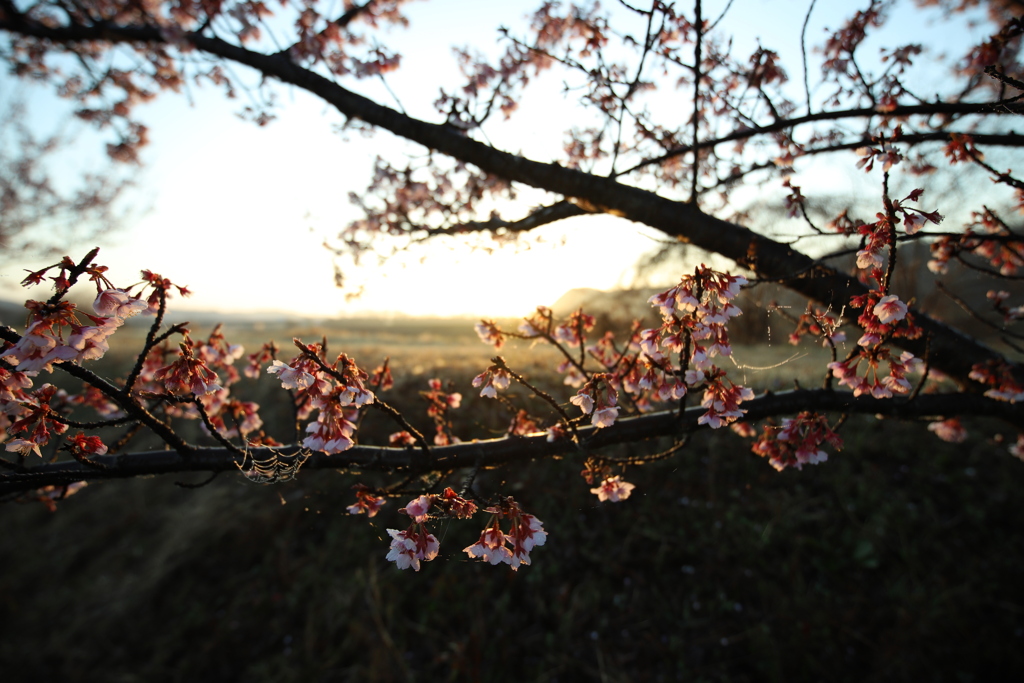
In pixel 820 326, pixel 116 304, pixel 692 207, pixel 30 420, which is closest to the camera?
pixel 116 304

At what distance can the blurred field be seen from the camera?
392 centimetres

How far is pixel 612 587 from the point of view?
179 inches

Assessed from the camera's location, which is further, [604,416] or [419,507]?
[604,416]

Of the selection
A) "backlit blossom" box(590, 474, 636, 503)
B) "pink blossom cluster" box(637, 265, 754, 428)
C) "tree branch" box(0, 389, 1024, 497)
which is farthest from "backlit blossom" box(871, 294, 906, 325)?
"backlit blossom" box(590, 474, 636, 503)

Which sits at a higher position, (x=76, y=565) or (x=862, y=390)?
(x=862, y=390)

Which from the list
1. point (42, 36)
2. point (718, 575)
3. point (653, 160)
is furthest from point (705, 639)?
point (42, 36)

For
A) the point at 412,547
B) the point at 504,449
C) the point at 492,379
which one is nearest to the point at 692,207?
the point at 492,379

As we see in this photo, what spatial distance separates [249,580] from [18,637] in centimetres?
287

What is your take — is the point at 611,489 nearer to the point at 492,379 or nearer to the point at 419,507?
the point at 492,379

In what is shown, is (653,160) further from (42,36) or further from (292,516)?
(292,516)

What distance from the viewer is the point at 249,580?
5383 mm

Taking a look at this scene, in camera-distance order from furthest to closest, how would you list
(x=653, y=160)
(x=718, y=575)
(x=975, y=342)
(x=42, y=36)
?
(x=718, y=575) < (x=42, y=36) < (x=653, y=160) < (x=975, y=342)

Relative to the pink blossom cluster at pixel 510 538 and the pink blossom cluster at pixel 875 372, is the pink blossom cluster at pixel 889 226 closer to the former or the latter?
the pink blossom cluster at pixel 875 372

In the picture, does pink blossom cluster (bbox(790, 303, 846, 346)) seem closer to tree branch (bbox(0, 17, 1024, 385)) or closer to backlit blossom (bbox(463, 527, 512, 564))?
tree branch (bbox(0, 17, 1024, 385))
